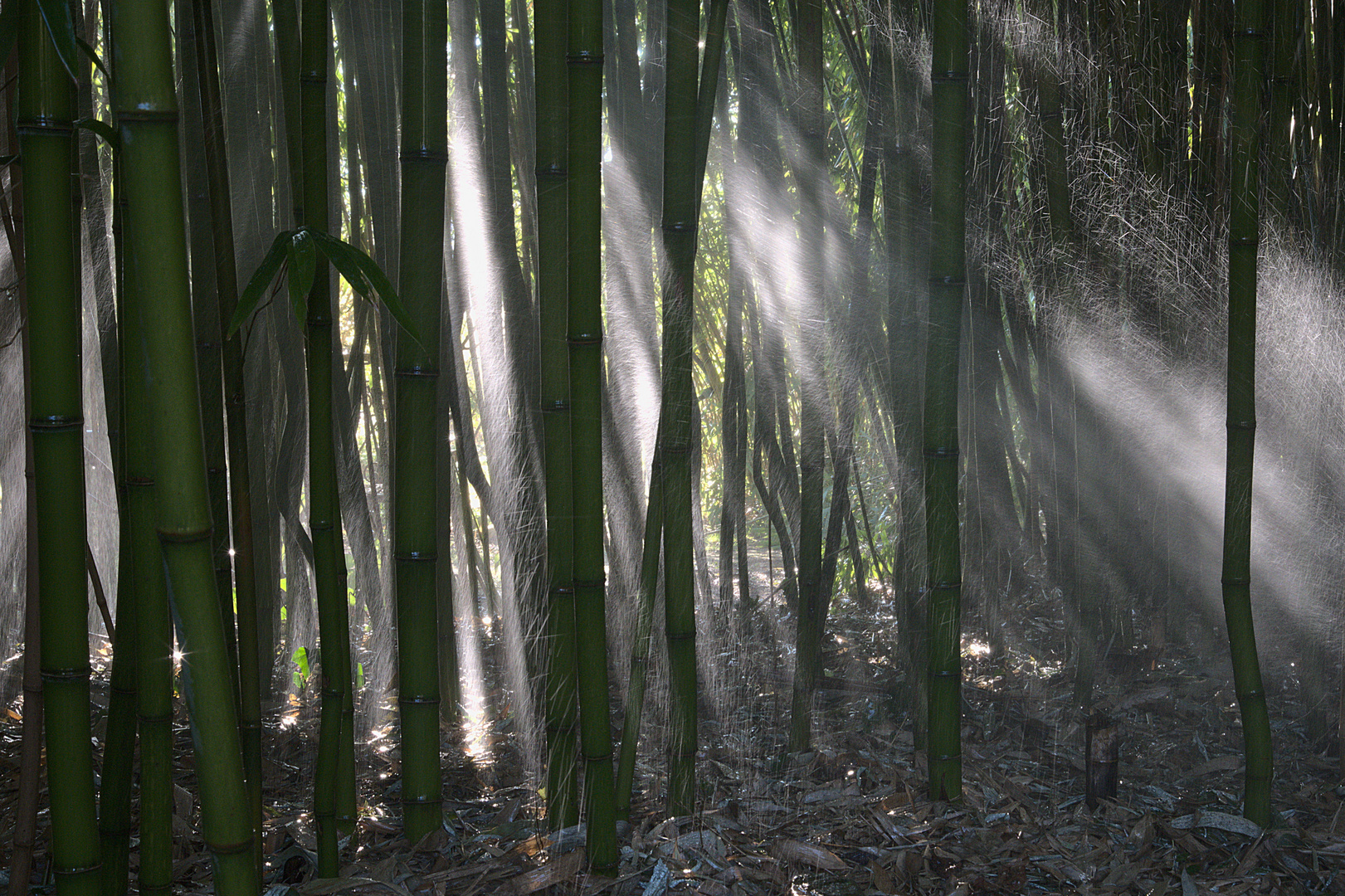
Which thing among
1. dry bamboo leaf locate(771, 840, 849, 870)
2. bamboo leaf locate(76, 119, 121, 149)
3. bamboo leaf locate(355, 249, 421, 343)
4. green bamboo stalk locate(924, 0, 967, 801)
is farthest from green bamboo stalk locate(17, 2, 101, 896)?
green bamboo stalk locate(924, 0, 967, 801)

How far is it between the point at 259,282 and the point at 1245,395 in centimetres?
119

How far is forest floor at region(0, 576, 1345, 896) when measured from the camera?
1.18 meters

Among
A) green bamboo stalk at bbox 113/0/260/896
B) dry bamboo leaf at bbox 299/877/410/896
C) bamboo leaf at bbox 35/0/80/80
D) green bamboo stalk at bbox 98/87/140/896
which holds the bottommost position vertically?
dry bamboo leaf at bbox 299/877/410/896

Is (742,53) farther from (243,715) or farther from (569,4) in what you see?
(243,715)

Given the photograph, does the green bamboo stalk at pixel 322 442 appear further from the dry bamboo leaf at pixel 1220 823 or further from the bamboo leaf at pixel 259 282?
the dry bamboo leaf at pixel 1220 823

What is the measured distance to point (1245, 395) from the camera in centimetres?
128

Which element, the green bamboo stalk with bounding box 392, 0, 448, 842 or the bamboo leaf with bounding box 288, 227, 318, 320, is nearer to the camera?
the bamboo leaf with bounding box 288, 227, 318, 320

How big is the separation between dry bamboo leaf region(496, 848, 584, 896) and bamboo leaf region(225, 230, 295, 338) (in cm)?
69

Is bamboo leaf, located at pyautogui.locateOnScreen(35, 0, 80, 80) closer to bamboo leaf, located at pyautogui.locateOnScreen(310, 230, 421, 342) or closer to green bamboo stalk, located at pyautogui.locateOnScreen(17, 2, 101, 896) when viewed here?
green bamboo stalk, located at pyautogui.locateOnScreen(17, 2, 101, 896)

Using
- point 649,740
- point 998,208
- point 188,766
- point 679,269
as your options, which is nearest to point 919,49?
point 998,208

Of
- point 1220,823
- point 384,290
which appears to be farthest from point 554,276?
point 1220,823

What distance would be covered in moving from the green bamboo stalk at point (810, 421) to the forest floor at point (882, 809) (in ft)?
0.30

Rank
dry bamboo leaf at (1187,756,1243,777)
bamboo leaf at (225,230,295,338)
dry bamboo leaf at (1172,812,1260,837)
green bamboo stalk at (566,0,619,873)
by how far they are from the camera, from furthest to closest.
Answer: dry bamboo leaf at (1187,756,1243,777), dry bamboo leaf at (1172,812,1260,837), green bamboo stalk at (566,0,619,873), bamboo leaf at (225,230,295,338)

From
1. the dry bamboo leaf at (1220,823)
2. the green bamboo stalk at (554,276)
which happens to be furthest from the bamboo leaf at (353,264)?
the dry bamboo leaf at (1220,823)
